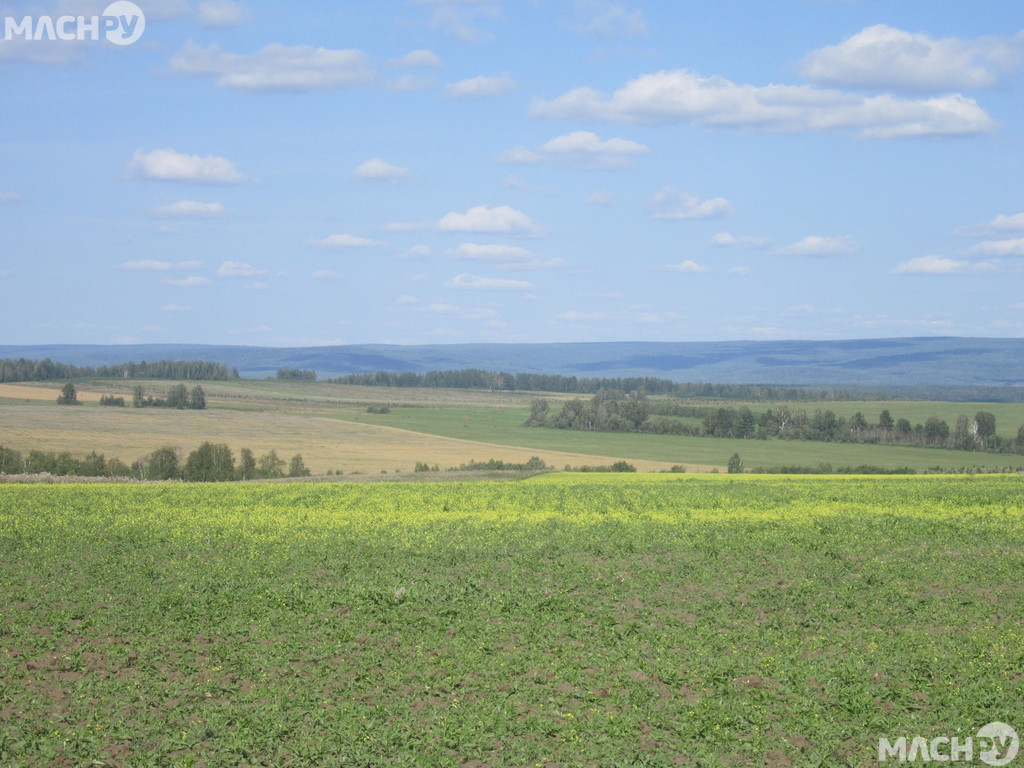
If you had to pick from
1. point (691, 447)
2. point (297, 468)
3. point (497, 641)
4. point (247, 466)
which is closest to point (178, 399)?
point (247, 466)

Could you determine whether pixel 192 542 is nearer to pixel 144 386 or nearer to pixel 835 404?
pixel 144 386

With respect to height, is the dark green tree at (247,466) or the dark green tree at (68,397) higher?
the dark green tree at (68,397)

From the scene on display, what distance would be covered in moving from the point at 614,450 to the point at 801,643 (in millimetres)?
92653

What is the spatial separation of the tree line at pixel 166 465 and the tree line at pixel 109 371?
7897 centimetres

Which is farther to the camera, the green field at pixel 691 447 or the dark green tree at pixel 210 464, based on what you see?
the green field at pixel 691 447

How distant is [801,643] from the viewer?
16.3 meters

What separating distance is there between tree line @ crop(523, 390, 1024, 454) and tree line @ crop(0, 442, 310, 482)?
6946cm

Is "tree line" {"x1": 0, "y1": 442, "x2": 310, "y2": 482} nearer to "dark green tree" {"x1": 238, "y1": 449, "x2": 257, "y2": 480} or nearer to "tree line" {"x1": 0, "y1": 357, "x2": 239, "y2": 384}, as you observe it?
"dark green tree" {"x1": 238, "y1": 449, "x2": 257, "y2": 480}

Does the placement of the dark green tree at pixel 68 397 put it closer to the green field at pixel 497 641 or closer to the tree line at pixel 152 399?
the tree line at pixel 152 399

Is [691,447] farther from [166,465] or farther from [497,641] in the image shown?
[497,641]

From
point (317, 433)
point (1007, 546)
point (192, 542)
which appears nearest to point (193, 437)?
point (317, 433)

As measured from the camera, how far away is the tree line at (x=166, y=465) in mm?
67000

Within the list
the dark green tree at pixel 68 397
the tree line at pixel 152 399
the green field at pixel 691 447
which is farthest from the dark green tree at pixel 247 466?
the tree line at pixel 152 399

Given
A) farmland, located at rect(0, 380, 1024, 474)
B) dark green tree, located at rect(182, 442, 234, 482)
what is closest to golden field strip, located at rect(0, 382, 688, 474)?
farmland, located at rect(0, 380, 1024, 474)
